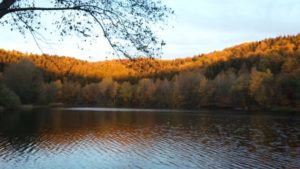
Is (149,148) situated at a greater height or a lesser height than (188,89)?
lesser

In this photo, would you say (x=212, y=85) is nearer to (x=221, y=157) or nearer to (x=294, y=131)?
(x=294, y=131)

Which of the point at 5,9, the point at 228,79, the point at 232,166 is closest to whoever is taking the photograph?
the point at 5,9

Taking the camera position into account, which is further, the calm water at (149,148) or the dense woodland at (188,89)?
the dense woodland at (188,89)

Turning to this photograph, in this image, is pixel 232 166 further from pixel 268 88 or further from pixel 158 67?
pixel 268 88

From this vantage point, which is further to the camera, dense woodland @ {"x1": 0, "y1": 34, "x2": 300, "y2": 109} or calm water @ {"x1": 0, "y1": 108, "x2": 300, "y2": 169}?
dense woodland @ {"x1": 0, "y1": 34, "x2": 300, "y2": 109}

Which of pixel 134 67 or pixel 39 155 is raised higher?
pixel 134 67

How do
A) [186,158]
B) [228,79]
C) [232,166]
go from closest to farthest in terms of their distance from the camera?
[232,166]
[186,158]
[228,79]

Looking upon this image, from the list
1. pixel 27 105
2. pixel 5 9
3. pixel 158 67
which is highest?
pixel 5 9

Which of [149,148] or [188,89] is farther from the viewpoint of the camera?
[188,89]

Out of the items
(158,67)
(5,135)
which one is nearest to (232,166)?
(158,67)

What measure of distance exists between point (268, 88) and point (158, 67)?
304 feet

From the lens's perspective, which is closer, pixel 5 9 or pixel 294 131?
pixel 5 9

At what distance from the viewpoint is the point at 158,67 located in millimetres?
7785

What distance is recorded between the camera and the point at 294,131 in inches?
1777
